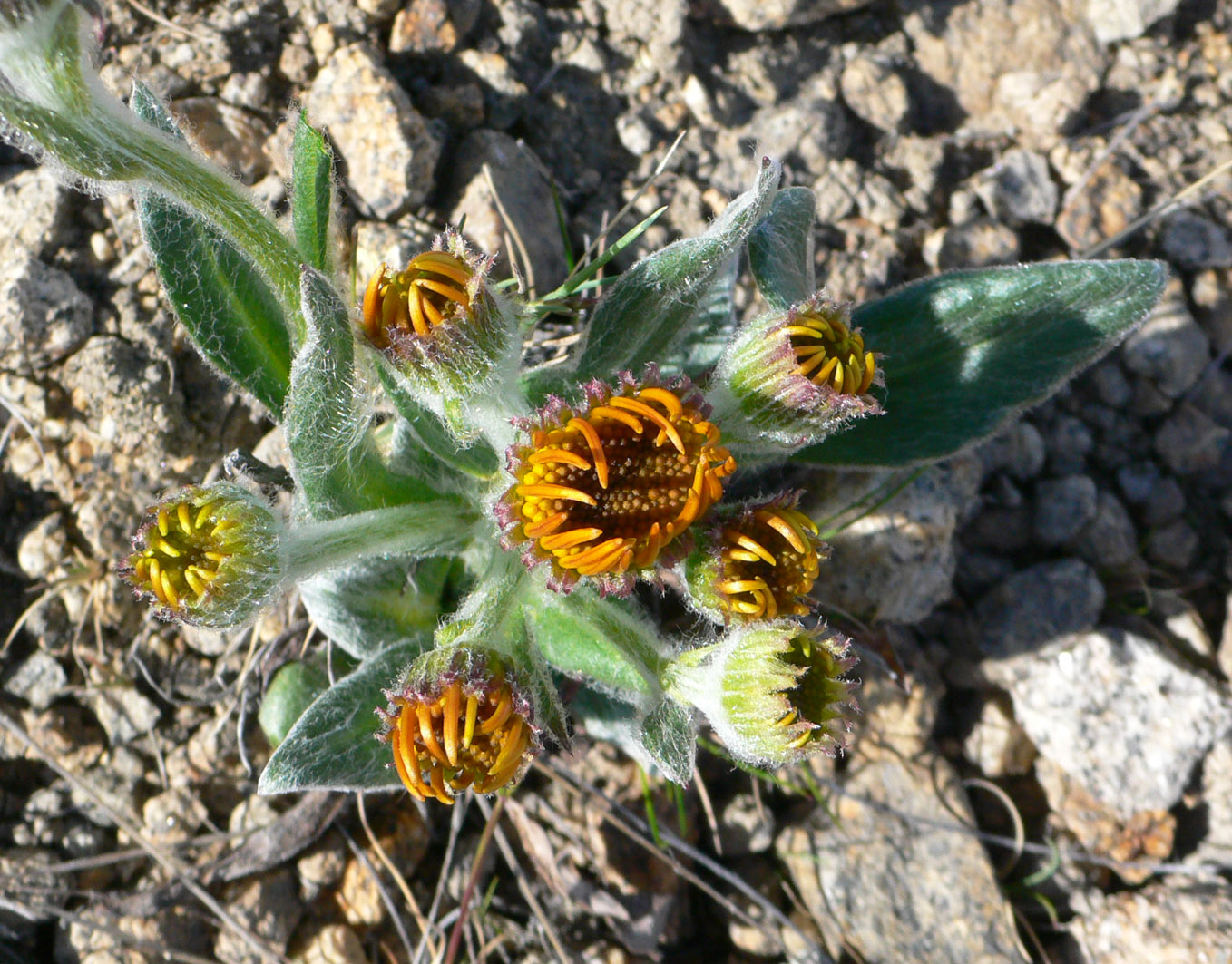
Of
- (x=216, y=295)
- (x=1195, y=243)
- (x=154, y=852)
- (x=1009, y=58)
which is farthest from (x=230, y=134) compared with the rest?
(x=1195, y=243)

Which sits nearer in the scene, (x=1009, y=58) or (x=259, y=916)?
(x=259, y=916)

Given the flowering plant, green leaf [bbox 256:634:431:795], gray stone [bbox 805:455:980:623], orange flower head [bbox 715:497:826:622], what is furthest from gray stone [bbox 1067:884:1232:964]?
green leaf [bbox 256:634:431:795]

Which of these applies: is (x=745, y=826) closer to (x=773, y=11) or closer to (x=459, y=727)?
(x=459, y=727)

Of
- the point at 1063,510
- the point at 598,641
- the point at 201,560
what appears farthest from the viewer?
the point at 1063,510

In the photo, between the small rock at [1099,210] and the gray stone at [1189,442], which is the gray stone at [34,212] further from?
the gray stone at [1189,442]

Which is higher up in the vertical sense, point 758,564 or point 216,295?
point 216,295

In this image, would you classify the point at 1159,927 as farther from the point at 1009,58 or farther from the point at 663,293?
the point at 1009,58

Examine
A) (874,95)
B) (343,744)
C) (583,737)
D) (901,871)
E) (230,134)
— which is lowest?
(901,871)

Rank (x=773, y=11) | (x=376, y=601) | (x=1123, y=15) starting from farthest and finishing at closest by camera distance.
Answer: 1. (x=1123, y=15)
2. (x=773, y=11)
3. (x=376, y=601)
